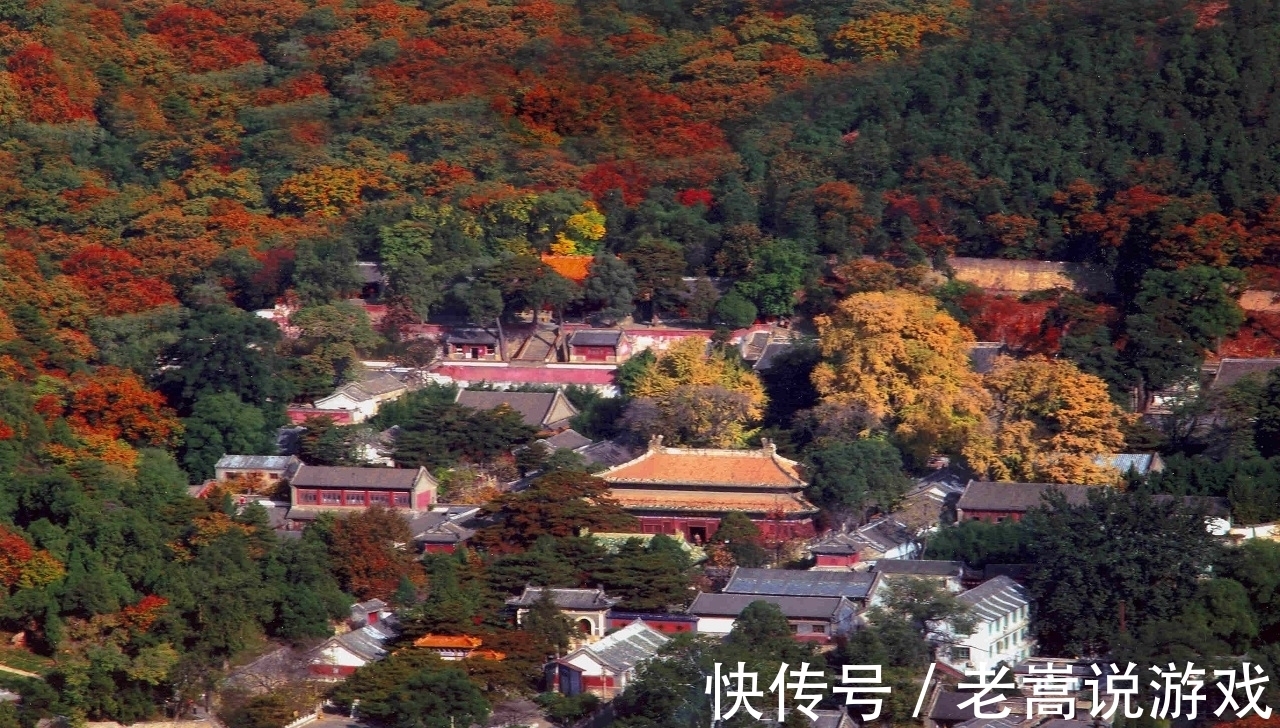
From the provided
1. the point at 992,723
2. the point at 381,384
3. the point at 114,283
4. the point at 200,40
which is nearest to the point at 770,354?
the point at 381,384

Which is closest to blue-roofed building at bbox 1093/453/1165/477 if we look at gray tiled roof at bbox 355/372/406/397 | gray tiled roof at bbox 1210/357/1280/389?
gray tiled roof at bbox 1210/357/1280/389

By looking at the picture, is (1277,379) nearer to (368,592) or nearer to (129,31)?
(368,592)

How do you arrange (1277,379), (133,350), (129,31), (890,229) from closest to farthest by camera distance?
(1277,379), (133,350), (890,229), (129,31)

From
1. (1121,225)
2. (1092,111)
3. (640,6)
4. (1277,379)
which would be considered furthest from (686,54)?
(1277,379)

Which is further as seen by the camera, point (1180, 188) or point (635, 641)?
point (1180, 188)

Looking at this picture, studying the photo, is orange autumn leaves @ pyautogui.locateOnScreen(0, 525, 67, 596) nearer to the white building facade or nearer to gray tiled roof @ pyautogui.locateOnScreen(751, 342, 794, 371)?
the white building facade

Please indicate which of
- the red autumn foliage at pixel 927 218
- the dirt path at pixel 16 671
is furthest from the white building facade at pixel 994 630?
the red autumn foliage at pixel 927 218

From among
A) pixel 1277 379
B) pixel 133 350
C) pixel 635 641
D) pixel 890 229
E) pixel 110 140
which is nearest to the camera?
pixel 635 641

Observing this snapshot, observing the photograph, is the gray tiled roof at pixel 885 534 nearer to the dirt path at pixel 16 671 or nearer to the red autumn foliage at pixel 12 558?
the red autumn foliage at pixel 12 558
